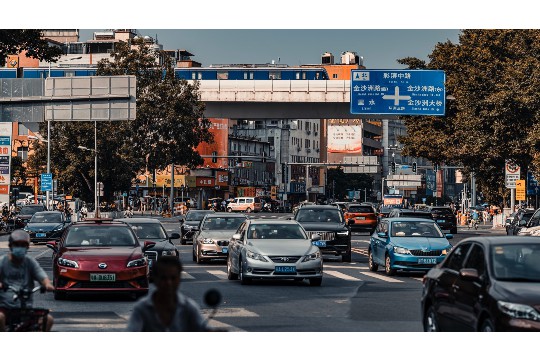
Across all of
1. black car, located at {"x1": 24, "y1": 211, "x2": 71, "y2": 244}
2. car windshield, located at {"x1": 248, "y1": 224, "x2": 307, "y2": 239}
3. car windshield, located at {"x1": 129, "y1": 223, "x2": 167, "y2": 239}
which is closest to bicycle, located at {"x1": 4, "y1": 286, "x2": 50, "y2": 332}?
car windshield, located at {"x1": 248, "y1": 224, "x2": 307, "y2": 239}

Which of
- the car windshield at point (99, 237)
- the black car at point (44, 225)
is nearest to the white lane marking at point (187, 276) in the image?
the car windshield at point (99, 237)

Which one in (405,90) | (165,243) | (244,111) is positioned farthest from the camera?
(244,111)

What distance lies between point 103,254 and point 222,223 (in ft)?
49.3

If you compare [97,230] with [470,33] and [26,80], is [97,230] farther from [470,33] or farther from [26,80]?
[470,33]

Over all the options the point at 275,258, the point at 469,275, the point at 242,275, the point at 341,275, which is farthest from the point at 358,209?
the point at 469,275

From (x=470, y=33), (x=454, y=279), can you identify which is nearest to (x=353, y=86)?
(x=470, y=33)

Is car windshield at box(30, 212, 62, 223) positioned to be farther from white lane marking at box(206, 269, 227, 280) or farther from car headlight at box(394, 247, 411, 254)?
car headlight at box(394, 247, 411, 254)

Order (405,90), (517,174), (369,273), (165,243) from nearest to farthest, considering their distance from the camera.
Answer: (165,243)
(369,273)
(405,90)
(517,174)

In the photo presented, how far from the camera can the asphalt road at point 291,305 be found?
672 inches

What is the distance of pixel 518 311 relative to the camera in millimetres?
11805

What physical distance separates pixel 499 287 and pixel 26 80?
81.9 feet

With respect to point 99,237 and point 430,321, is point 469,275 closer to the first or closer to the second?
point 430,321

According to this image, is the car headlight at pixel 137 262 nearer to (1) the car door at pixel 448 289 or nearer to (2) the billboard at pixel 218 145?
(1) the car door at pixel 448 289
